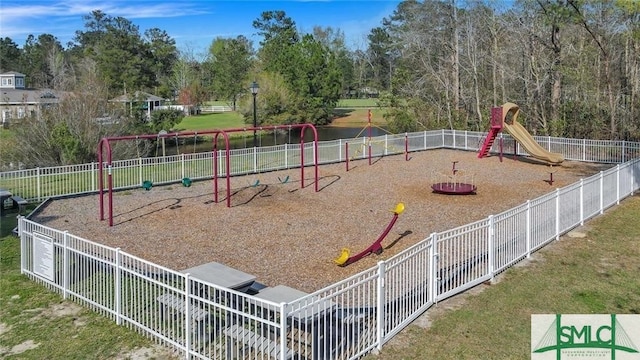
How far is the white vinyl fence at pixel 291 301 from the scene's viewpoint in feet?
19.6

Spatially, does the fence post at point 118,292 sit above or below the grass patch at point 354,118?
below

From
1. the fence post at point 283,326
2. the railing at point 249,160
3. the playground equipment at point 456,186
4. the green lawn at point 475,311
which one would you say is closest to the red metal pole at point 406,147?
the railing at point 249,160

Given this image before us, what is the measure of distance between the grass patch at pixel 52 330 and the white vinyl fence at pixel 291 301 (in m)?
0.18

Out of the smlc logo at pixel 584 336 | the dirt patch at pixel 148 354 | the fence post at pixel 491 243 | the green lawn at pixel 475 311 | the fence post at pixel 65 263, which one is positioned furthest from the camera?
the fence post at pixel 491 243

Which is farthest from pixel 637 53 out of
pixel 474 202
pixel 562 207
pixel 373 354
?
pixel 373 354

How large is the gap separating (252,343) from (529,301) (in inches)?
168

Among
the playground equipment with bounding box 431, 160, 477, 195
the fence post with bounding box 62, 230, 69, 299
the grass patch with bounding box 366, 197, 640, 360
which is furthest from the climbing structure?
the fence post with bounding box 62, 230, 69, 299

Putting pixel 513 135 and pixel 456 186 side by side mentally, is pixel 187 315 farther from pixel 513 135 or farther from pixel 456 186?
pixel 513 135

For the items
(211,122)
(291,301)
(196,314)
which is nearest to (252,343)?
(291,301)

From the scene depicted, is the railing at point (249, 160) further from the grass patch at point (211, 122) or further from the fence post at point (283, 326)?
the grass patch at point (211, 122)

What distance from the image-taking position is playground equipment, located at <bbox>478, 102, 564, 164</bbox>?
22422 millimetres

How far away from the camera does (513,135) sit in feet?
77.4

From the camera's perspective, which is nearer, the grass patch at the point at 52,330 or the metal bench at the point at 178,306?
the metal bench at the point at 178,306

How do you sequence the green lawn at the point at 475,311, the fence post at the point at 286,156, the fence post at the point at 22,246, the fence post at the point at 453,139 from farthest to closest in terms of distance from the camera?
the fence post at the point at 453,139
the fence post at the point at 286,156
the fence post at the point at 22,246
the green lawn at the point at 475,311
